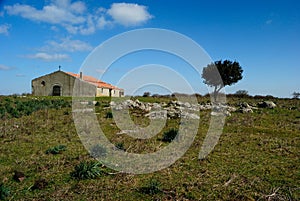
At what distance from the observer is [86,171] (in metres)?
9.24

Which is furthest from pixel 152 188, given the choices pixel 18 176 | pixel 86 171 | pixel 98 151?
pixel 18 176

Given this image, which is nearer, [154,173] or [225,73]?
[154,173]

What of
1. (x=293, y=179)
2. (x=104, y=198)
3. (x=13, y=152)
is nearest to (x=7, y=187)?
(x=104, y=198)

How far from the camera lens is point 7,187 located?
839 cm

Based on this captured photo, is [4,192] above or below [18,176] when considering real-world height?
below

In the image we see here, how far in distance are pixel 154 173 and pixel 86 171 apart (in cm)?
232

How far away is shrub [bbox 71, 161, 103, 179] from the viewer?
919 centimetres

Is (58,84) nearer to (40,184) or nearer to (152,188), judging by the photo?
(40,184)

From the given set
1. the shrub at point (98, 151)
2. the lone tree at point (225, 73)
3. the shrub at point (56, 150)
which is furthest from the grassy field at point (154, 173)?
the lone tree at point (225, 73)

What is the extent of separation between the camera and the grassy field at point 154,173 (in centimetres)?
802

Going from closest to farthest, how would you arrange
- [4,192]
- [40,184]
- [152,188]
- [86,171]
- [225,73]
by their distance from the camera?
[4,192]
[152,188]
[40,184]
[86,171]
[225,73]

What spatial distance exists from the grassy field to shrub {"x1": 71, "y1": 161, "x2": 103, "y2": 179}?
0.03 metres

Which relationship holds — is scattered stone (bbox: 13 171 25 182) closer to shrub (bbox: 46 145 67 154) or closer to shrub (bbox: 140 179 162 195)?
shrub (bbox: 46 145 67 154)

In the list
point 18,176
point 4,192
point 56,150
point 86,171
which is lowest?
point 4,192
